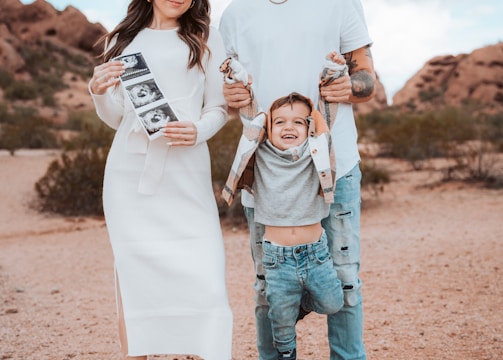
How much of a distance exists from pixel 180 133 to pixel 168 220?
42 centimetres

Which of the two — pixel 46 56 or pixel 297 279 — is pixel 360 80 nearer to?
pixel 297 279

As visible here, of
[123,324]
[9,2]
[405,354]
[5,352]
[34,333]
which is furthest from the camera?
[9,2]

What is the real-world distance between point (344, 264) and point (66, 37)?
50.3m

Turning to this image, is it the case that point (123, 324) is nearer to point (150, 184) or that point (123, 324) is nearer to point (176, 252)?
point (176, 252)

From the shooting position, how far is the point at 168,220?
281cm

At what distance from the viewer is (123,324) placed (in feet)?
9.55

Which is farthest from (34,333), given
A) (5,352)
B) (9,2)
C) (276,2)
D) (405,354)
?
(9,2)

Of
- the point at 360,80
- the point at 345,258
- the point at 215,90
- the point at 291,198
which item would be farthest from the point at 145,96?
the point at 345,258

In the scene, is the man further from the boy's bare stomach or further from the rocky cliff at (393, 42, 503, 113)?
the rocky cliff at (393, 42, 503, 113)

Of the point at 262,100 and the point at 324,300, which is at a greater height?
the point at 262,100

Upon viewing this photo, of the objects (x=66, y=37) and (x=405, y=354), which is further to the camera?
(x=66, y=37)

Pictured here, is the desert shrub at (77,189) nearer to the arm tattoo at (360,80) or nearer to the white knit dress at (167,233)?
the white knit dress at (167,233)

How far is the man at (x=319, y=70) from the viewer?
9.16ft

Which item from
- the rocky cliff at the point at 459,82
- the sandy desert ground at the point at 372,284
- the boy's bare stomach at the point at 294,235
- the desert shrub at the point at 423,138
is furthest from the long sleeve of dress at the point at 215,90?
the rocky cliff at the point at 459,82
